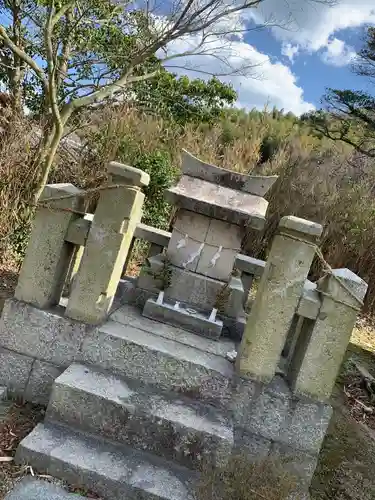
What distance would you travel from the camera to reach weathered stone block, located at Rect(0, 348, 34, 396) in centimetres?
259

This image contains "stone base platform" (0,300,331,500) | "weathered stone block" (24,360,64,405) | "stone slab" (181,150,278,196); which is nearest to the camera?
"stone base platform" (0,300,331,500)

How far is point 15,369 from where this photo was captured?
102 inches

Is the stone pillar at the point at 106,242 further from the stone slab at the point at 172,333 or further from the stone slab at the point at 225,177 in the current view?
the stone slab at the point at 225,177

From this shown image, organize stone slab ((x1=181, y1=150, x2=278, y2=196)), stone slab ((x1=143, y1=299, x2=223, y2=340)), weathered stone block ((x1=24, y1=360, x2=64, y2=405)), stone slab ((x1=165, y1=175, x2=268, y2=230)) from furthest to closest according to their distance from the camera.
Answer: stone slab ((x1=181, y1=150, x2=278, y2=196)) → stone slab ((x1=165, y1=175, x2=268, y2=230)) → stone slab ((x1=143, y1=299, x2=223, y2=340)) → weathered stone block ((x1=24, y1=360, x2=64, y2=405))

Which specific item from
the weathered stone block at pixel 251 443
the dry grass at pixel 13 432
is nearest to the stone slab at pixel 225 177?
the weathered stone block at pixel 251 443

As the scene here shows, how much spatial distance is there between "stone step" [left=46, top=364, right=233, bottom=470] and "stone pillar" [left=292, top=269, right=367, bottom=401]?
1.67 ft

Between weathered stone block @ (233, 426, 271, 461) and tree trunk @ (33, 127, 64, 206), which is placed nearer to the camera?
weathered stone block @ (233, 426, 271, 461)

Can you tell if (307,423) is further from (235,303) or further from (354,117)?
(354,117)

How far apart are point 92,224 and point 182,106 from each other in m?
5.08

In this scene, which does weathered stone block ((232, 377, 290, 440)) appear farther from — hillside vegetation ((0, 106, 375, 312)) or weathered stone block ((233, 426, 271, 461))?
hillside vegetation ((0, 106, 375, 312))

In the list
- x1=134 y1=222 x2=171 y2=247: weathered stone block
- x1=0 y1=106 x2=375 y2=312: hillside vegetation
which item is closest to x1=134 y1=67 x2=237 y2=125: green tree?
x1=0 y1=106 x2=375 y2=312: hillside vegetation

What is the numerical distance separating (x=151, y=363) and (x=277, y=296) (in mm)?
775

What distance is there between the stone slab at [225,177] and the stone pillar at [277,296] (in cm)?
82

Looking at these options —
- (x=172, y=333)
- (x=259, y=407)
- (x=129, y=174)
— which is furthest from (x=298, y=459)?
(x=129, y=174)
